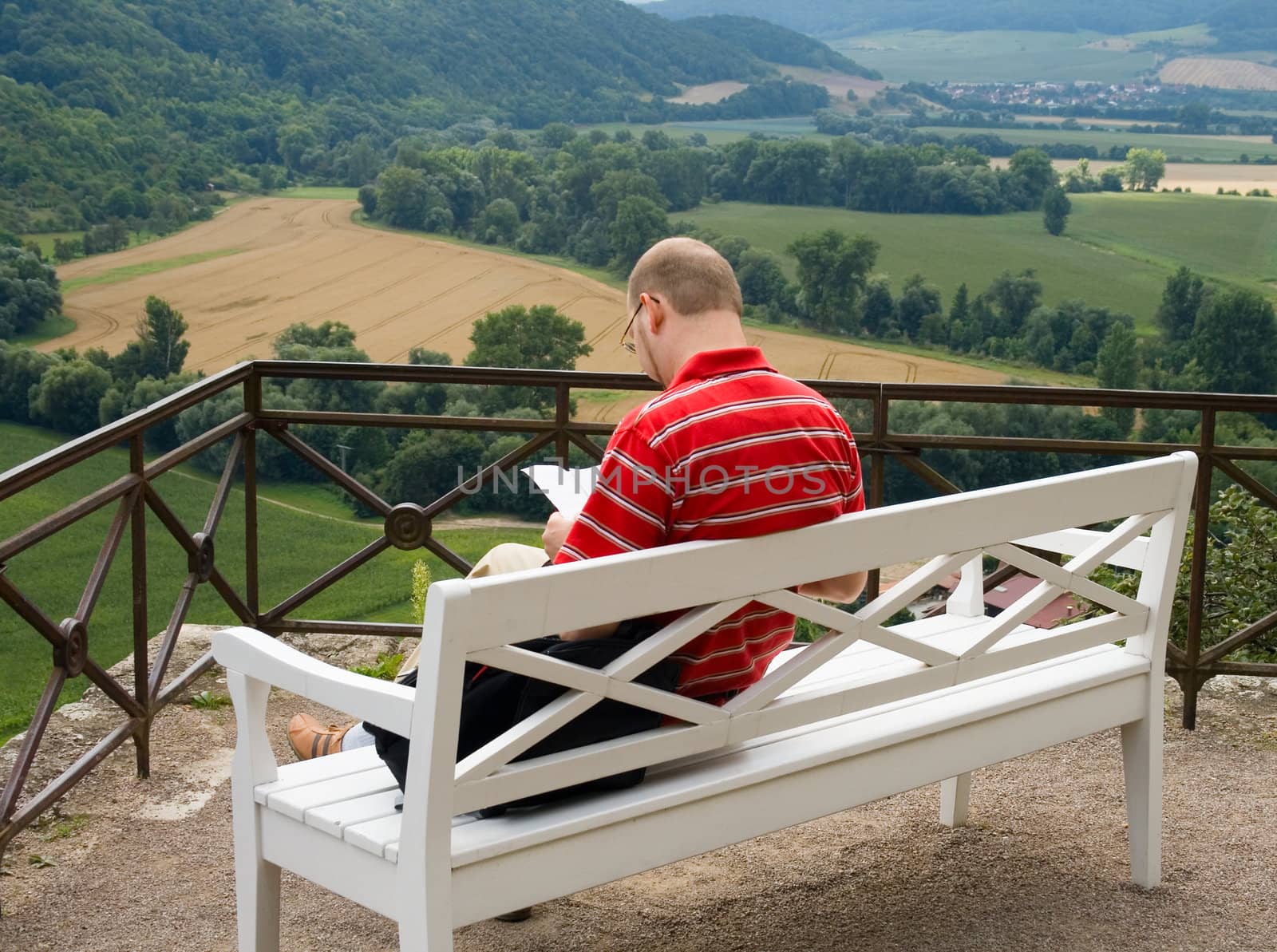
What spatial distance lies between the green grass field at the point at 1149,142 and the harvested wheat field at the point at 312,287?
13.8m

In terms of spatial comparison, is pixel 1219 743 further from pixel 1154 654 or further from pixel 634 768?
pixel 634 768

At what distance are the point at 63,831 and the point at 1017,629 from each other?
5.85 ft

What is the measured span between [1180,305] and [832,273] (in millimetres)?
7149

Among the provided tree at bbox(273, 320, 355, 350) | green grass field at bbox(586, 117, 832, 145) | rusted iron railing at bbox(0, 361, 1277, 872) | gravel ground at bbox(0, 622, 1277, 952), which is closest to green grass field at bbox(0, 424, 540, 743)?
tree at bbox(273, 320, 355, 350)

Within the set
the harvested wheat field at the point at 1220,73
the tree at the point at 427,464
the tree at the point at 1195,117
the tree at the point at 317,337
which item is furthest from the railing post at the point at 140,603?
the harvested wheat field at the point at 1220,73

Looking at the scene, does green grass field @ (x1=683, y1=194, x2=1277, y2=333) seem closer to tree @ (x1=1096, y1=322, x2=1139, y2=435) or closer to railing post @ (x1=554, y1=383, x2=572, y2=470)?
tree @ (x1=1096, y1=322, x2=1139, y2=435)

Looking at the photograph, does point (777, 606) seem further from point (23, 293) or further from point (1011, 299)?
point (23, 293)

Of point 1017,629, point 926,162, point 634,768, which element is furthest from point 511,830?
point 926,162

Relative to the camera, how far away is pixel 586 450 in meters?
3.06

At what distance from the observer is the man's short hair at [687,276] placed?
1.61 m

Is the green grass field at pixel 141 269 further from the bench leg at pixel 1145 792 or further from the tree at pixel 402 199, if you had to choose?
the bench leg at pixel 1145 792

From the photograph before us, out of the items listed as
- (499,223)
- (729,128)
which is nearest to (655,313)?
(499,223)

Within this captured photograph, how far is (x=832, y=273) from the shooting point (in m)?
26.9

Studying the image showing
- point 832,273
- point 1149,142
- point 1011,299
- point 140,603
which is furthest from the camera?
point 1149,142
